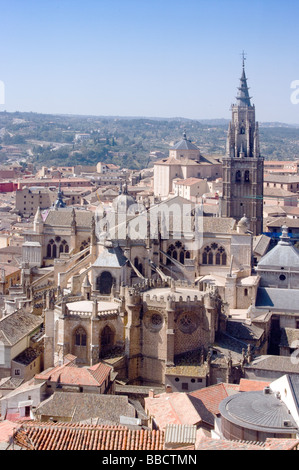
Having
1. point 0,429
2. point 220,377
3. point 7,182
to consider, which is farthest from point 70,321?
point 7,182

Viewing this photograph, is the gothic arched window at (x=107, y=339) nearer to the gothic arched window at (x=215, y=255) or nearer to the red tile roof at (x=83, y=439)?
the gothic arched window at (x=215, y=255)

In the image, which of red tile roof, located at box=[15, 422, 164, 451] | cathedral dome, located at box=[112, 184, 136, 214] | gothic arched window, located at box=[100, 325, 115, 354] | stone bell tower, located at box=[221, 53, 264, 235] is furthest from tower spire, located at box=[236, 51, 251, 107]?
red tile roof, located at box=[15, 422, 164, 451]

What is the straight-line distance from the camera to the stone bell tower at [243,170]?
2330 inches

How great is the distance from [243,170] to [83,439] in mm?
43176

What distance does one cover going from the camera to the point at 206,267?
4628cm

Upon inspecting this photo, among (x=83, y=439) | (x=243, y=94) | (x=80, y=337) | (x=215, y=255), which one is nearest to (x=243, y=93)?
(x=243, y=94)

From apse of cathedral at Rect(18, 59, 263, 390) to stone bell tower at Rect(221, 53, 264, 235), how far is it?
0.08 metres

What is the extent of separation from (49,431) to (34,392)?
34.5 ft

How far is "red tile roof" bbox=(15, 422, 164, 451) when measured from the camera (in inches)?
705

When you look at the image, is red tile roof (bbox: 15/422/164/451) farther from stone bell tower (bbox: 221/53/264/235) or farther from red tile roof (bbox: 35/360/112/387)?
stone bell tower (bbox: 221/53/264/235)

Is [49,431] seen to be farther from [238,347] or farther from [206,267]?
[206,267]

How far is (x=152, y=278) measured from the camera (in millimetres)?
40688

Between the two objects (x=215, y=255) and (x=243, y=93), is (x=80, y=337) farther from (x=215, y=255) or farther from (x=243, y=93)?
(x=243, y=93)

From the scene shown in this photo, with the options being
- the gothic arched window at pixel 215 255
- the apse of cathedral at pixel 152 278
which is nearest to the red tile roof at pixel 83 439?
the apse of cathedral at pixel 152 278
